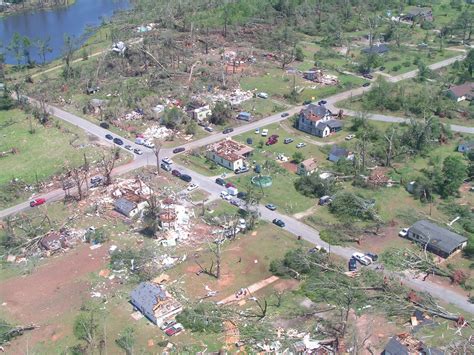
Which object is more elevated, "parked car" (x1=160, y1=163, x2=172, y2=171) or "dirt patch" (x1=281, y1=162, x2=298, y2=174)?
"dirt patch" (x1=281, y1=162, x2=298, y2=174)

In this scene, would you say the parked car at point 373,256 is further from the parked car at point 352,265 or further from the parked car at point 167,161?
the parked car at point 167,161

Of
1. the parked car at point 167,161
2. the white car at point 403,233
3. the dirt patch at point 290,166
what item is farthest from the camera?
the parked car at point 167,161

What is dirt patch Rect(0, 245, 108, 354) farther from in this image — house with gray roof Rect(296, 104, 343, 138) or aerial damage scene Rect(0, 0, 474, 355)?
house with gray roof Rect(296, 104, 343, 138)

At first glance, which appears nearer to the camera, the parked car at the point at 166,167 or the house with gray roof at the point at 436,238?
the house with gray roof at the point at 436,238

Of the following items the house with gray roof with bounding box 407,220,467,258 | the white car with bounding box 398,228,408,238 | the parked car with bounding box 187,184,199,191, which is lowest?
the parked car with bounding box 187,184,199,191

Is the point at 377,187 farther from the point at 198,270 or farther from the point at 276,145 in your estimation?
the point at 198,270

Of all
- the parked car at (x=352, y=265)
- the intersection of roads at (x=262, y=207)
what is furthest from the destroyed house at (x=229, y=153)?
the parked car at (x=352, y=265)

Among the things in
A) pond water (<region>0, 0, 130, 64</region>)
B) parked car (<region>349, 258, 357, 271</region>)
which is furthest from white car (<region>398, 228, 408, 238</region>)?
pond water (<region>0, 0, 130, 64</region>)
